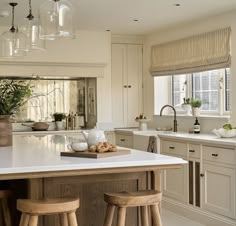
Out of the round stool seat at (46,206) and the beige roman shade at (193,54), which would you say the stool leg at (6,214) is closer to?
the round stool seat at (46,206)

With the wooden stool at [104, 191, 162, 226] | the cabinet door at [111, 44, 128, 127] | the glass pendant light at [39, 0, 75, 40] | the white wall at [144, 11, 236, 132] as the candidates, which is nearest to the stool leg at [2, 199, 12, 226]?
the wooden stool at [104, 191, 162, 226]

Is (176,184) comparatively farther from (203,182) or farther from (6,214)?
(6,214)

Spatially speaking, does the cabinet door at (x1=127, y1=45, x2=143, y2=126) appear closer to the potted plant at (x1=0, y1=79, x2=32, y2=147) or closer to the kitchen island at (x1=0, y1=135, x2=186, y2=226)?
the potted plant at (x1=0, y1=79, x2=32, y2=147)

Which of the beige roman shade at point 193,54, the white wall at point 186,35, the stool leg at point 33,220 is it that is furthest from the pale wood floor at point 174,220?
the stool leg at point 33,220

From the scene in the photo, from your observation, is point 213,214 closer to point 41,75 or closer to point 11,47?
point 11,47

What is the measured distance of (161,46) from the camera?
23.0 feet

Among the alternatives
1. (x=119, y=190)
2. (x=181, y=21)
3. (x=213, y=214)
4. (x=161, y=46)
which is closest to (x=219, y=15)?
(x=181, y=21)

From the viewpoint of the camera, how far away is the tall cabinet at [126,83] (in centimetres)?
747

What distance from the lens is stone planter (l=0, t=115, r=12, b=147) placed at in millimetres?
4266

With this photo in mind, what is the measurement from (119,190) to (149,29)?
4095 mm

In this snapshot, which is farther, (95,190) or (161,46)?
→ (161,46)

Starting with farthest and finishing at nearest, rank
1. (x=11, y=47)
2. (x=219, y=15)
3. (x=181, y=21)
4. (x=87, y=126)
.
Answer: (x=87, y=126) < (x=181, y=21) < (x=219, y=15) < (x=11, y=47)

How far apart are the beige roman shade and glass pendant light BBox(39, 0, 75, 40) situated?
8.36ft

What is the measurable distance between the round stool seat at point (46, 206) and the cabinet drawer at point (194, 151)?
2.76m
